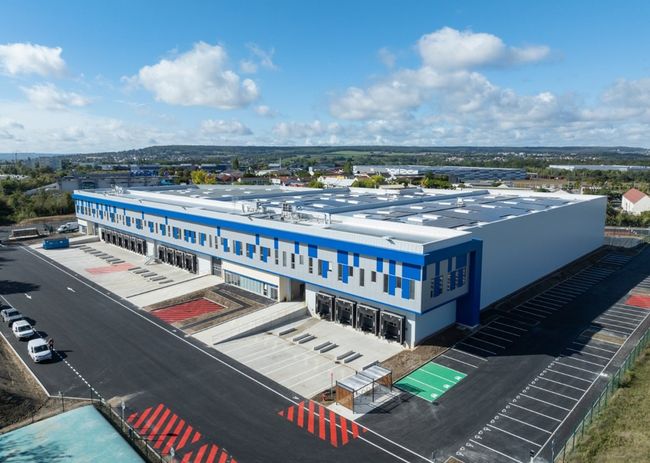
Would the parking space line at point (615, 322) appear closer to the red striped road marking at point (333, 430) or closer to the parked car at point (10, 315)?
the red striped road marking at point (333, 430)

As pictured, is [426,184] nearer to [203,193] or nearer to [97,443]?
[203,193]

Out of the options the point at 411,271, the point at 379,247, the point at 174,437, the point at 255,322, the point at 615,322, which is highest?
the point at 379,247

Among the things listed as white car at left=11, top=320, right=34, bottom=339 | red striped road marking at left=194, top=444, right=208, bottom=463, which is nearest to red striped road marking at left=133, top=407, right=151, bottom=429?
red striped road marking at left=194, top=444, right=208, bottom=463

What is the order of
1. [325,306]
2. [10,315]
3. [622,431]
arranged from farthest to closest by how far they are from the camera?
[10,315], [325,306], [622,431]

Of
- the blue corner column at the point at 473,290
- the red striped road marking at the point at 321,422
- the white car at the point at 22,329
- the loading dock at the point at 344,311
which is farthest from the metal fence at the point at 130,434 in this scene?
the blue corner column at the point at 473,290

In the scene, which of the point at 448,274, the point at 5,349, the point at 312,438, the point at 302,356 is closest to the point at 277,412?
the point at 312,438

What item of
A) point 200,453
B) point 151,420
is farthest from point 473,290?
point 151,420

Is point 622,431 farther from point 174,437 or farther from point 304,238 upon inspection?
point 304,238
